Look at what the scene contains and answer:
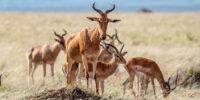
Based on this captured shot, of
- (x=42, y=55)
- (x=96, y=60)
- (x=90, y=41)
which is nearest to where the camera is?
(x=90, y=41)

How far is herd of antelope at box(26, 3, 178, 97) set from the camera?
28.2ft

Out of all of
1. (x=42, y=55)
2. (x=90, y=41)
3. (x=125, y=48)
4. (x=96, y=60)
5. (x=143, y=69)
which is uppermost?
(x=125, y=48)

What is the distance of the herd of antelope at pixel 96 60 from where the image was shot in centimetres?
859

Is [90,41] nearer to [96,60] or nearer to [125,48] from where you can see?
[96,60]

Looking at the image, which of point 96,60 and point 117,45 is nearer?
point 96,60

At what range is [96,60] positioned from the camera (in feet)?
29.3

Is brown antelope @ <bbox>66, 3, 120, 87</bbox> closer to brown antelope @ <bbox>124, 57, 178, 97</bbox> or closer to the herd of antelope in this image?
the herd of antelope

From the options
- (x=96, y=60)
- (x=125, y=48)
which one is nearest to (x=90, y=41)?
(x=96, y=60)

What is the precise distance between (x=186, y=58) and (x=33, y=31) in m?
16.9

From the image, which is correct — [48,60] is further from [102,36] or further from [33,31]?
[33,31]

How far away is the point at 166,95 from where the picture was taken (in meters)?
9.66

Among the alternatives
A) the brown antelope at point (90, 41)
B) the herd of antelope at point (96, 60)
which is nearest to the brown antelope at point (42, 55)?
the herd of antelope at point (96, 60)

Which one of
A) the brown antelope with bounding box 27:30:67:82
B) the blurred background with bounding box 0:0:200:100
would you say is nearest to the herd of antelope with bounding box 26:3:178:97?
the brown antelope with bounding box 27:30:67:82

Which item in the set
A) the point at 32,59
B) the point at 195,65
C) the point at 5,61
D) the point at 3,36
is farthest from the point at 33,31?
the point at 195,65
